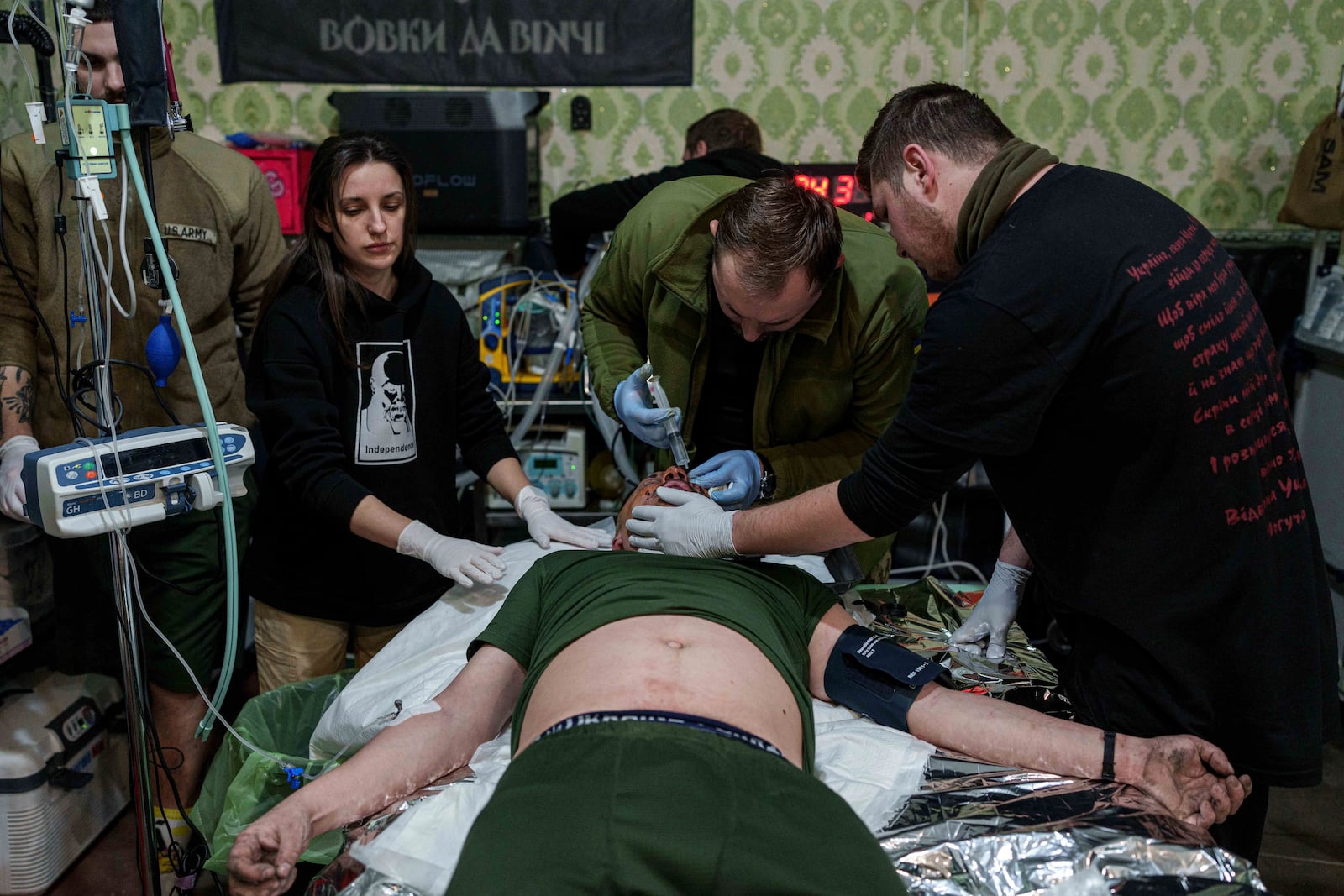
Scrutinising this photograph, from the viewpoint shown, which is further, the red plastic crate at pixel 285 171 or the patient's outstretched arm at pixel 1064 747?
the red plastic crate at pixel 285 171

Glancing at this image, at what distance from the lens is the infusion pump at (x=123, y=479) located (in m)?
1.36

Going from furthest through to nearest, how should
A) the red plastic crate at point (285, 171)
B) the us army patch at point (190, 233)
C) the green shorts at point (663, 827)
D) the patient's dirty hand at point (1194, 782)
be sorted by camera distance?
the red plastic crate at point (285, 171) → the us army patch at point (190, 233) → the patient's dirty hand at point (1194, 782) → the green shorts at point (663, 827)

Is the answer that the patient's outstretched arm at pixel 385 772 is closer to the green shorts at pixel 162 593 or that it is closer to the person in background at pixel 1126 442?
the person in background at pixel 1126 442

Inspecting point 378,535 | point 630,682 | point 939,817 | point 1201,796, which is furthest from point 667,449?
point 1201,796

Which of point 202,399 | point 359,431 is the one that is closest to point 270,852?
point 202,399

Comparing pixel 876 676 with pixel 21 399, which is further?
pixel 21 399

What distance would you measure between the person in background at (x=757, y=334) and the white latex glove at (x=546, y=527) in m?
0.22

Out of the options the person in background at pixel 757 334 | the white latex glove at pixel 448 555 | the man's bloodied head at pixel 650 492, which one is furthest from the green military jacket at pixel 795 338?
the white latex glove at pixel 448 555

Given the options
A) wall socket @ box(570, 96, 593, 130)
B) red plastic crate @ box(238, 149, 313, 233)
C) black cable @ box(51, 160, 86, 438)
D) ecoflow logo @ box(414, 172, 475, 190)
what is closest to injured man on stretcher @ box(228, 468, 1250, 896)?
black cable @ box(51, 160, 86, 438)

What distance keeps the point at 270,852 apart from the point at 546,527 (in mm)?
883

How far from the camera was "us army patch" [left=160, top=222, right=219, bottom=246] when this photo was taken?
1.98 meters

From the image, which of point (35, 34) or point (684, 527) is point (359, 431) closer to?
point (684, 527)

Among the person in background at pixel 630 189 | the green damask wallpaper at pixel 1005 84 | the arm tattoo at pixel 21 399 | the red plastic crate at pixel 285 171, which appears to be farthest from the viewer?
the green damask wallpaper at pixel 1005 84

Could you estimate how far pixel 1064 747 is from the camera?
4.47 ft
